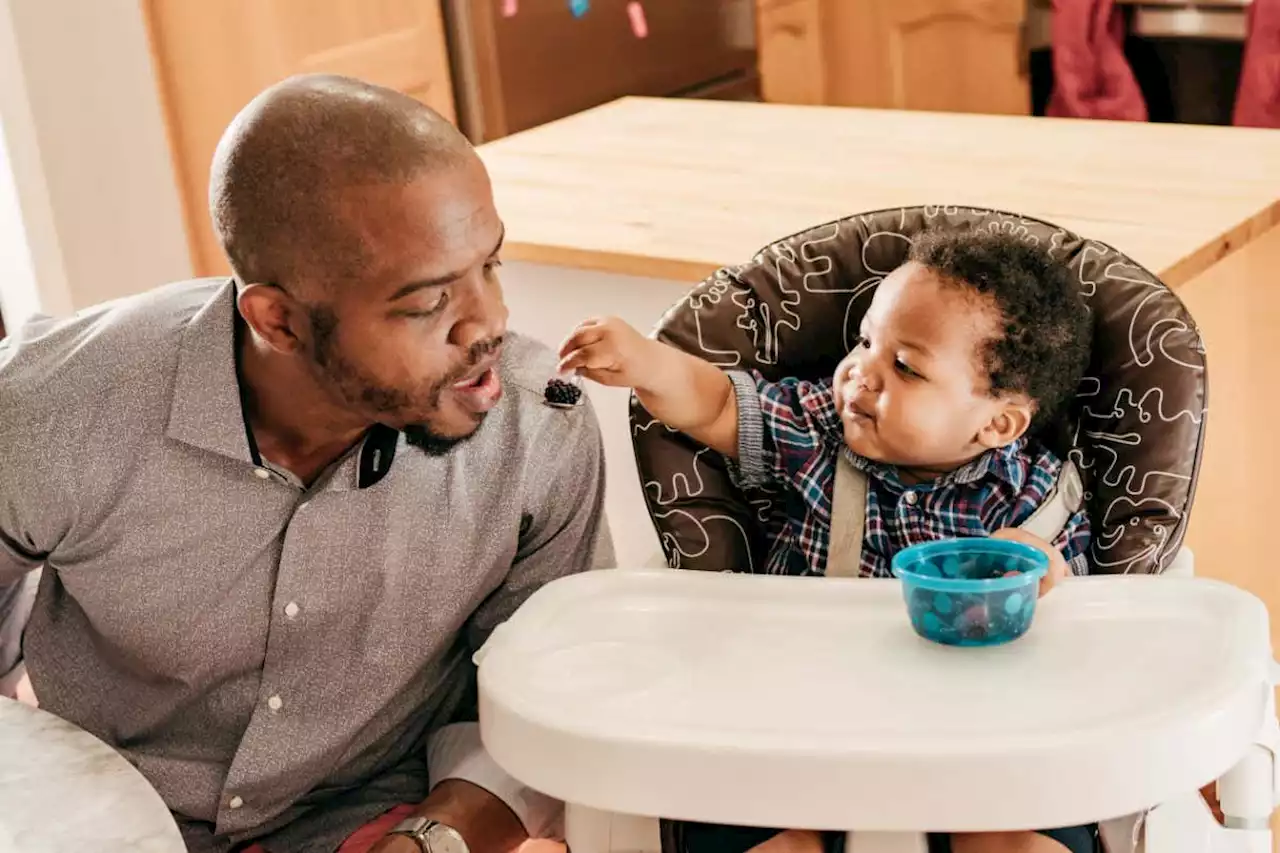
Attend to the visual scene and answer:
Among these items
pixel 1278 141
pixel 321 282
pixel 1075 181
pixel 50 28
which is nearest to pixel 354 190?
pixel 321 282

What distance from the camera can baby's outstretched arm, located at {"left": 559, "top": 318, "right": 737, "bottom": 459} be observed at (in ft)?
4.83

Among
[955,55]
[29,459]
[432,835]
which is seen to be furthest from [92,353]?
[955,55]

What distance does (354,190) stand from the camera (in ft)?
4.59

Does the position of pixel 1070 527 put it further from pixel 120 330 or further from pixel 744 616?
pixel 120 330

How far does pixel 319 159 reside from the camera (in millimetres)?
1403

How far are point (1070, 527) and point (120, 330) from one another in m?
0.89

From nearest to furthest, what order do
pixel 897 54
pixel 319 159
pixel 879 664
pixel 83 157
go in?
pixel 879 664
pixel 319 159
pixel 83 157
pixel 897 54

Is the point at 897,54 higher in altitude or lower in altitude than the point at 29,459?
lower

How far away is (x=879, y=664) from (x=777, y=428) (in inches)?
13.7

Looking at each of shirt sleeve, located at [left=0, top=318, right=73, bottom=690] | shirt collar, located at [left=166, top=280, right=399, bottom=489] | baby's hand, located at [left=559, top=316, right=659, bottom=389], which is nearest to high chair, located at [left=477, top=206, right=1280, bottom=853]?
baby's hand, located at [left=559, top=316, right=659, bottom=389]

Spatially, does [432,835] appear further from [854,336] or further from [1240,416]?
[1240,416]

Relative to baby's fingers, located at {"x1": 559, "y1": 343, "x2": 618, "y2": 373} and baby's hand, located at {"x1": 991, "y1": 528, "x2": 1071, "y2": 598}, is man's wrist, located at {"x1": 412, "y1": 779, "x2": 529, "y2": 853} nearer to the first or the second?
baby's fingers, located at {"x1": 559, "y1": 343, "x2": 618, "y2": 373}

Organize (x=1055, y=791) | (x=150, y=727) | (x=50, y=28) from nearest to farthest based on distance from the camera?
1. (x=1055, y=791)
2. (x=150, y=727)
3. (x=50, y=28)

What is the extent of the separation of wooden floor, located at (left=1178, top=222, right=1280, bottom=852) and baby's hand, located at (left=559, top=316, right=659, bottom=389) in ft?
2.68
